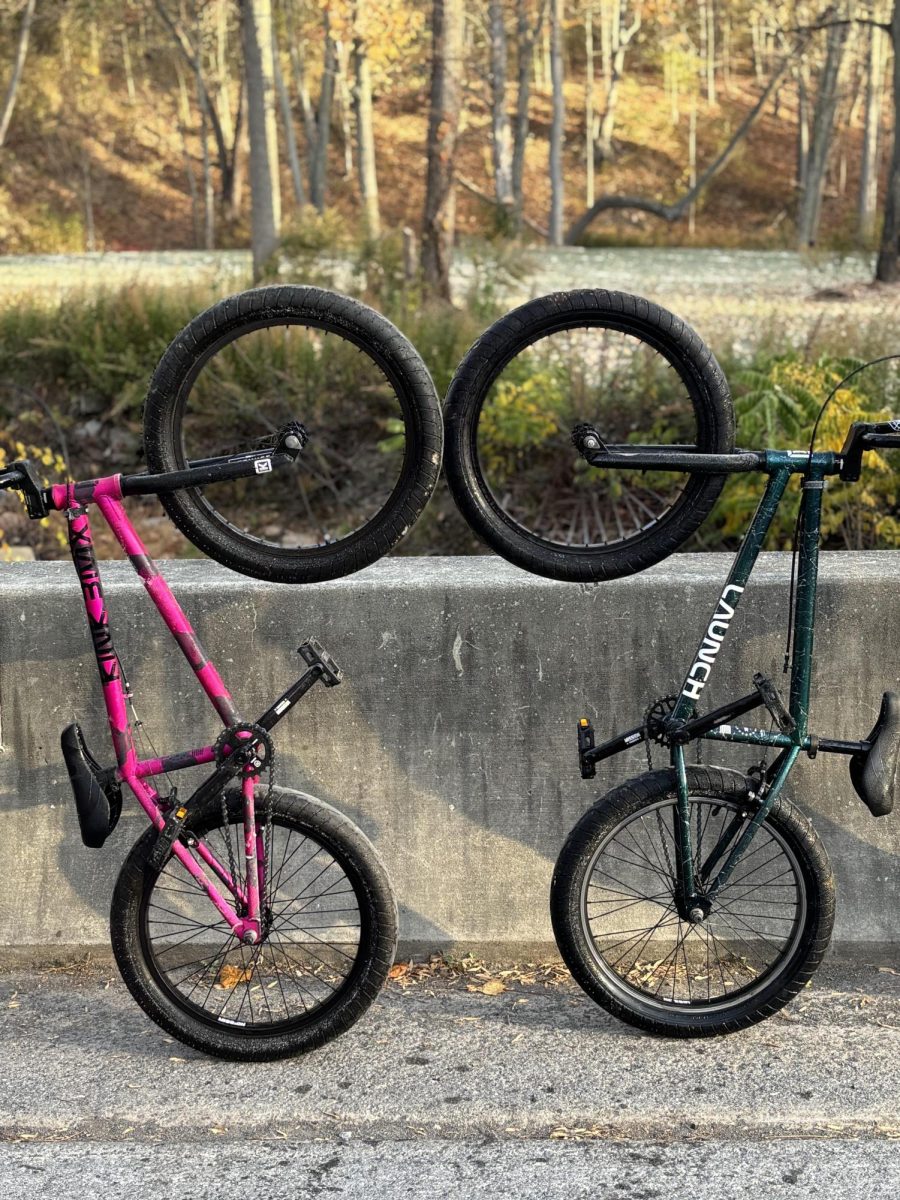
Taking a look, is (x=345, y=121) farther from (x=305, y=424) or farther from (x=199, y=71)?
(x=305, y=424)

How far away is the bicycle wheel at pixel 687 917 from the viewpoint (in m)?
4.01

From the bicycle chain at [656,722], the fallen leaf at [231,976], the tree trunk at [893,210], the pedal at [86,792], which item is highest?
the tree trunk at [893,210]

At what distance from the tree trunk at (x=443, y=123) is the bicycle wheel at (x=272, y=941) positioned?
480 inches

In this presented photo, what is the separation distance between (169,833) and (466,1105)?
109 cm

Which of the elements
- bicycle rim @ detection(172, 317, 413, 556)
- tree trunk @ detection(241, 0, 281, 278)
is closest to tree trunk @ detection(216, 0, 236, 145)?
tree trunk @ detection(241, 0, 281, 278)

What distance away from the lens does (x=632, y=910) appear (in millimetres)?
4391

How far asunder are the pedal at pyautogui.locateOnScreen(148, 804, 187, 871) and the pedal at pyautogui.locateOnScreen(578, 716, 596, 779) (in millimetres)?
1135

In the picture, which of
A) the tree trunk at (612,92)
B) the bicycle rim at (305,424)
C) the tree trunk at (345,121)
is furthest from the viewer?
the tree trunk at (345,121)

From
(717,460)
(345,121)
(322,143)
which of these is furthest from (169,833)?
(345,121)

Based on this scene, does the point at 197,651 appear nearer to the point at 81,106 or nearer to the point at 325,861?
the point at 325,861

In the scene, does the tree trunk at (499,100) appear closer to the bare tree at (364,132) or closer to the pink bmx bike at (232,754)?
the bare tree at (364,132)

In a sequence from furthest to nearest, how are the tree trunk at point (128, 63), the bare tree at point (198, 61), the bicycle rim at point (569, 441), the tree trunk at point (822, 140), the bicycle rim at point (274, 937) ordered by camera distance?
the tree trunk at point (128, 63) → the bare tree at point (198, 61) → the tree trunk at point (822, 140) → the bicycle rim at point (569, 441) → the bicycle rim at point (274, 937)

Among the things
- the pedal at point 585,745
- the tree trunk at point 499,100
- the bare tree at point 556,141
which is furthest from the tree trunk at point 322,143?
the pedal at point 585,745

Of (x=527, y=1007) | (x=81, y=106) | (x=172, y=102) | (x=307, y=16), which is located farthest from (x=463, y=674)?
(x=172, y=102)
